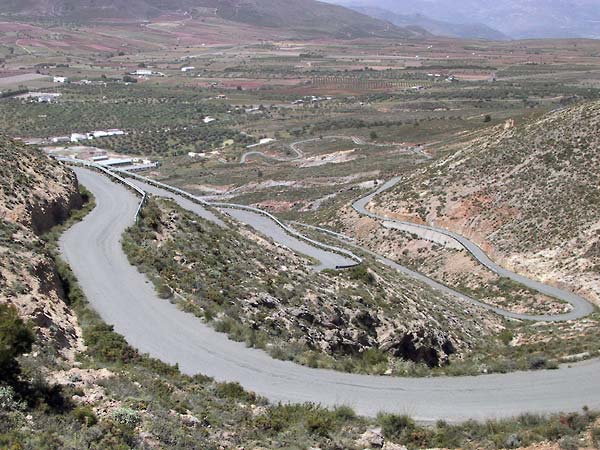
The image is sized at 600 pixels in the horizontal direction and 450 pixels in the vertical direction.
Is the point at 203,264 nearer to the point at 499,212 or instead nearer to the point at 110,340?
the point at 110,340

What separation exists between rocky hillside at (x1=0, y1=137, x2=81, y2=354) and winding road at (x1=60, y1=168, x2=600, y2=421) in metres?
1.98

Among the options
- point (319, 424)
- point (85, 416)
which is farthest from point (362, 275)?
point (85, 416)

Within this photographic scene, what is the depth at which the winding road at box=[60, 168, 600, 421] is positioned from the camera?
651 inches

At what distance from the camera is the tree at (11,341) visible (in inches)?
482

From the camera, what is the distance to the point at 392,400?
1681 centimetres

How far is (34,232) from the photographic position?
25234 mm

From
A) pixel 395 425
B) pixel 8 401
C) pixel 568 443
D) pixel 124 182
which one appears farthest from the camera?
pixel 124 182

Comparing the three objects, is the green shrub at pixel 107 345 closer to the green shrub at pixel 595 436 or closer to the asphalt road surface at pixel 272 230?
the green shrub at pixel 595 436

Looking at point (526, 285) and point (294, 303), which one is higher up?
point (294, 303)

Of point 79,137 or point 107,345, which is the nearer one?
point 107,345

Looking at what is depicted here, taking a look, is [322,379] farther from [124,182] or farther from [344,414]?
→ [124,182]

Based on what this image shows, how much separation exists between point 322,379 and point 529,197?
3657 cm

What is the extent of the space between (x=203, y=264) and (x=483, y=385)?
42.2 feet

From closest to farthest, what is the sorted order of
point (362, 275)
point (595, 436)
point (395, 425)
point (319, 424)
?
point (595, 436) < point (319, 424) < point (395, 425) < point (362, 275)
